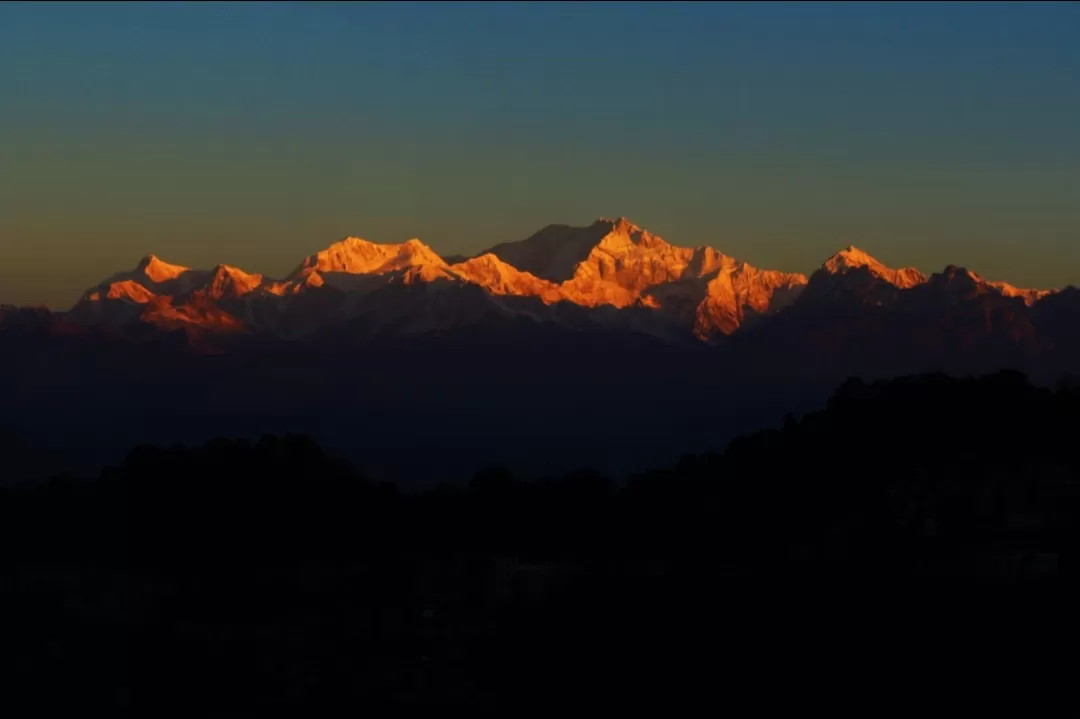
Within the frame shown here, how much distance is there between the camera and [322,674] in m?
54.1

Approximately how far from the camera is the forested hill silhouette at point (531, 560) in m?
54.4

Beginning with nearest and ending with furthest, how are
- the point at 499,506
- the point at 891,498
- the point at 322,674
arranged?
the point at 322,674, the point at 891,498, the point at 499,506

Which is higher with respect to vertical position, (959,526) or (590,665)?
(959,526)

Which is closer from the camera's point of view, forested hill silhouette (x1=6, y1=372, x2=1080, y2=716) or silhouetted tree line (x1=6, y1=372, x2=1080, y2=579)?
forested hill silhouette (x1=6, y1=372, x2=1080, y2=716)

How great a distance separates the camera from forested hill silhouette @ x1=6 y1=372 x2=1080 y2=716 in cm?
5441

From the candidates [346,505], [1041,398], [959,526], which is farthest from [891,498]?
[346,505]

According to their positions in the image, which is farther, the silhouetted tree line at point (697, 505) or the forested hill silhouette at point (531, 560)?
the silhouetted tree line at point (697, 505)

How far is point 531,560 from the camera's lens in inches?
2655

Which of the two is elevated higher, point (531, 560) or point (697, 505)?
point (697, 505)

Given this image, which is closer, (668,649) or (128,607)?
(668,649)

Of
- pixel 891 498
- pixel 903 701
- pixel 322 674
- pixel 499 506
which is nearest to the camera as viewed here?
pixel 903 701

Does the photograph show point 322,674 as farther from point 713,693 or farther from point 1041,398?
point 1041,398

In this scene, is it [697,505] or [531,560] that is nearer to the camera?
[531,560]

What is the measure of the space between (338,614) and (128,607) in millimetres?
7095
